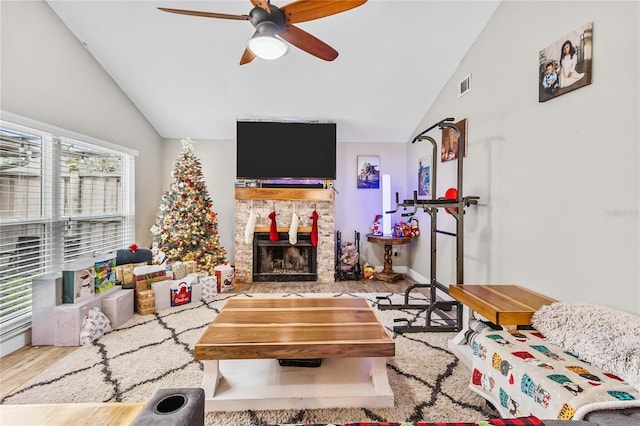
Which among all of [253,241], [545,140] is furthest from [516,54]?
[253,241]

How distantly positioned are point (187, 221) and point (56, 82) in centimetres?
191

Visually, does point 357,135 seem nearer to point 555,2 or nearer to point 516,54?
point 516,54

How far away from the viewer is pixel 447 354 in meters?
2.19

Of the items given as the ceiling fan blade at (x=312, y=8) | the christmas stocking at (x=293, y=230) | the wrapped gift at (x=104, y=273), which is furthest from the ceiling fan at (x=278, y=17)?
the christmas stocking at (x=293, y=230)

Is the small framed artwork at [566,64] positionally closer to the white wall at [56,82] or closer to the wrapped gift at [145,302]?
the wrapped gift at [145,302]

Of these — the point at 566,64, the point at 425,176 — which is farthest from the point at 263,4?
the point at 425,176

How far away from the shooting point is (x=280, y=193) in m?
4.26

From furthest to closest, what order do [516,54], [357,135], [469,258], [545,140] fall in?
[357,135] < [469,258] < [516,54] < [545,140]

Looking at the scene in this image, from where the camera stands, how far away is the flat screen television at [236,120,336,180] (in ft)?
14.0

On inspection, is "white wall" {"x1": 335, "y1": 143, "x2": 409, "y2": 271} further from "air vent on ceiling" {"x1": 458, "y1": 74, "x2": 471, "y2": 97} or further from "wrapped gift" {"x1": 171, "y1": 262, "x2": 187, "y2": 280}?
"wrapped gift" {"x1": 171, "y1": 262, "x2": 187, "y2": 280}

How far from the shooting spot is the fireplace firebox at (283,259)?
14.1ft

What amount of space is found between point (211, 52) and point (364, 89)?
6.01ft

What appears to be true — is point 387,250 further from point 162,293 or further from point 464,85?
point 162,293

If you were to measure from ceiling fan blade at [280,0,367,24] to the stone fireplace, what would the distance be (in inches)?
101
